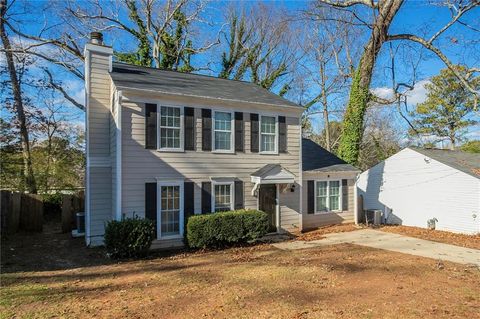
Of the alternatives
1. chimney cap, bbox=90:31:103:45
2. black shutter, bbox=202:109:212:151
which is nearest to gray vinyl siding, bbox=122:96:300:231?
black shutter, bbox=202:109:212:151

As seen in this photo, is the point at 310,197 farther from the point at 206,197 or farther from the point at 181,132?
the point at 181,132

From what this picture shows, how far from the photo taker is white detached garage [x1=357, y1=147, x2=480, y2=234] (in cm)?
1402

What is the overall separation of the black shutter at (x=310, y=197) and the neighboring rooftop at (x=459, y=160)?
637 centimetres

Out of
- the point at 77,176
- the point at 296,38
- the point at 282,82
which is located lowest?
the point at 77,176

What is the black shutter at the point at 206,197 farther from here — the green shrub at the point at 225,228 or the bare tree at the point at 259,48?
the bare tree at the point at 259,48

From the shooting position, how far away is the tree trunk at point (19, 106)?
16.0 metres

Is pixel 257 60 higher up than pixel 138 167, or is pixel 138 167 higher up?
pixel 257 60

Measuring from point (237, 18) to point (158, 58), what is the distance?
287 inches

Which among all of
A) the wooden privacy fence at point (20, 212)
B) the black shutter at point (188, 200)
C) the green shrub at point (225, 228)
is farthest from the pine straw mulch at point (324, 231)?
the wooden privacy fence at point (20, 212)

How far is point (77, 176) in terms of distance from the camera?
64.2 feet

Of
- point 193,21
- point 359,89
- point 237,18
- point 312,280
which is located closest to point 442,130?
→ point 359,89

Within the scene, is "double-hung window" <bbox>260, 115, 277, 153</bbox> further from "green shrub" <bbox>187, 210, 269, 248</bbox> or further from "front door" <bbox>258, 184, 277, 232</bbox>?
"green shrub" <bbox>187, 210, 269, 248</bbox>

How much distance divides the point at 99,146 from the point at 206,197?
162 inches

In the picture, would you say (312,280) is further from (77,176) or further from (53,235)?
(77,176)
